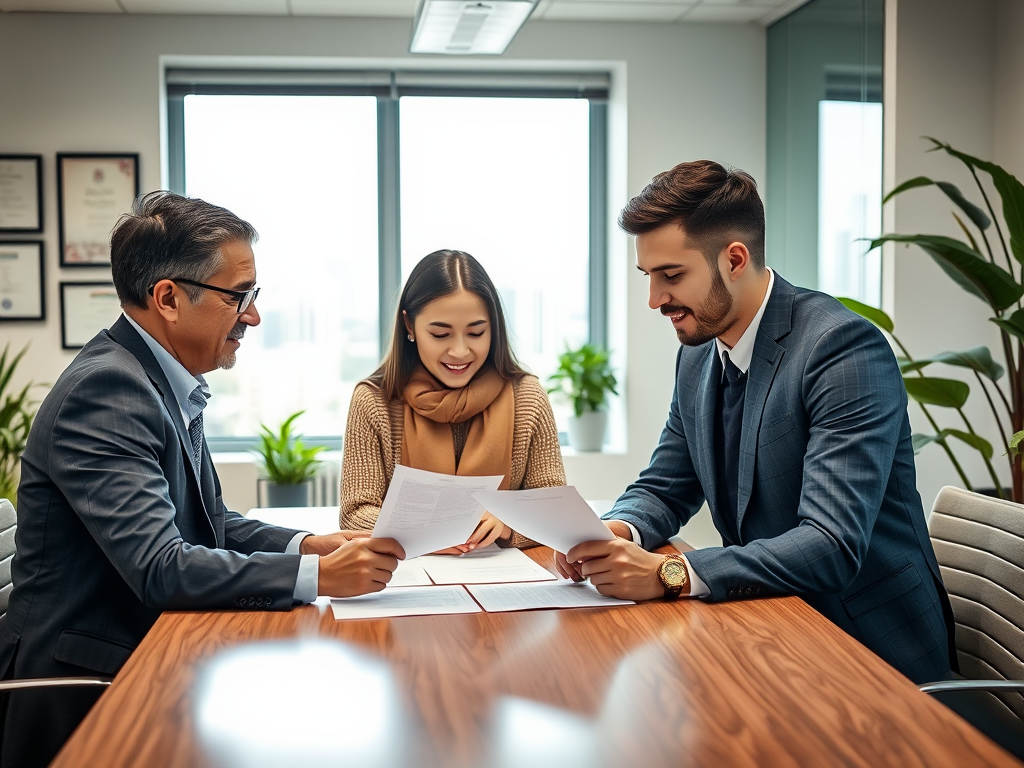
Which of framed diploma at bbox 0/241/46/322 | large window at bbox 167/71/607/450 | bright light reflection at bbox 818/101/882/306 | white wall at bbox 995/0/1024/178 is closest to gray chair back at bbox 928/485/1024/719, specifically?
bright light reflection at bbox 818/101/882/306

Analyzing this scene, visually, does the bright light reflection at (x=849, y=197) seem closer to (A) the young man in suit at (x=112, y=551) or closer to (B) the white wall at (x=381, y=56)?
(B) the white wall at (x=381, y=56)

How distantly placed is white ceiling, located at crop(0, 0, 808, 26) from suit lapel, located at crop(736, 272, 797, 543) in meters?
3.11

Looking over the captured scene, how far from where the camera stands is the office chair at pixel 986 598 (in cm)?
168

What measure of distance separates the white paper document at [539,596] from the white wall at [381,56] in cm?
324

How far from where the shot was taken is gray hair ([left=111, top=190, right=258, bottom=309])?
1.70 meters

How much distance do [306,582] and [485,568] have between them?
0.41 metres

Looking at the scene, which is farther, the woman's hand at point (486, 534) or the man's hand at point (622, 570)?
the woman's hand at point (486, 534)

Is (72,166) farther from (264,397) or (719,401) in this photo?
(719,401)

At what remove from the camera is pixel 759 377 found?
178cm

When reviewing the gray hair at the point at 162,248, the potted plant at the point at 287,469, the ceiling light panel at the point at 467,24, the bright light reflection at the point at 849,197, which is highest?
→ the ceiling light panel at the point at 467,24

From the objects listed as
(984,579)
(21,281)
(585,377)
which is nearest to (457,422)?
(984,579)

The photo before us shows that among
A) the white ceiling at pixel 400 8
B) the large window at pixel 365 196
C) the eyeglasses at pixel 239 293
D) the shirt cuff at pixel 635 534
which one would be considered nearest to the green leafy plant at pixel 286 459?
the large window at pixel 365 196

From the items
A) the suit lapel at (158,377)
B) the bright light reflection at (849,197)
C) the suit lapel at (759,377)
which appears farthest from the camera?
the bright light reflection at (849,197)

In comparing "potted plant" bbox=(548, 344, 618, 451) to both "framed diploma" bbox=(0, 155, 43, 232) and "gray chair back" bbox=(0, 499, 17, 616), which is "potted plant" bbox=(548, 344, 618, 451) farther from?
"gray chair back" bbox=(0, 499, 17, 616)
